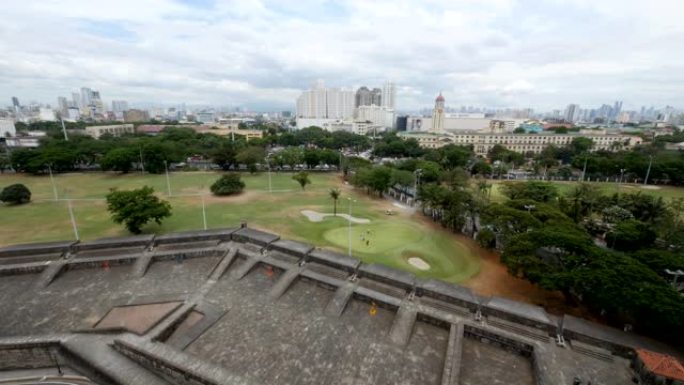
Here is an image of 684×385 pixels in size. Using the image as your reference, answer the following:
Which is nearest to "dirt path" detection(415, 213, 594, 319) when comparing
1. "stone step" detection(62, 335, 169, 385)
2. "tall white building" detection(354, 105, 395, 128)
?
"stone step" detection(62, 335, 169, 385)

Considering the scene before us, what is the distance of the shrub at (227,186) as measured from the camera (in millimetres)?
42250

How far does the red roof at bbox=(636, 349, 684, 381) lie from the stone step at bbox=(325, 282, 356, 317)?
37.7 feet

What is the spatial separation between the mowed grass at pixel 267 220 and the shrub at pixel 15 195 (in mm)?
→ 1104

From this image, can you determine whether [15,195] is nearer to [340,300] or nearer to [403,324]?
[340,300]

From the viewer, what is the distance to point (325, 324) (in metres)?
14.0

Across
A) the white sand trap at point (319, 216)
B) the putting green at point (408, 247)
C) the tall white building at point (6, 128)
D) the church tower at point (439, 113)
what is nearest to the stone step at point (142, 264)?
the putting green at point (408, 247)

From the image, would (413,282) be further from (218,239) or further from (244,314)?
(218,239)

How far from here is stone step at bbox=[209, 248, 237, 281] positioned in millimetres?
18002

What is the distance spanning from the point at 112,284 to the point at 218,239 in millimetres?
6461

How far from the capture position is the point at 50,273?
17.6m

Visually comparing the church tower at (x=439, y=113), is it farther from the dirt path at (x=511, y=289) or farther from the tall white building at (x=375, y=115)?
the dirt path at (x=511, y=289)

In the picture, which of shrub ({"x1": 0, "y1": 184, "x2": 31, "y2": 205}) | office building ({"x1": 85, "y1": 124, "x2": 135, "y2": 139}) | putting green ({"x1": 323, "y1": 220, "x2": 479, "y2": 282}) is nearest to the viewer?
putting green ({"x1": 323, "y1": 220, "x2": 479, "y2": 282})

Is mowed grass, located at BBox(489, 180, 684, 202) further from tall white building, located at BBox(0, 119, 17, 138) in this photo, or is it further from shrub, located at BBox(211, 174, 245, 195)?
tall white building, located at BBox(0, 119, 17, 138)

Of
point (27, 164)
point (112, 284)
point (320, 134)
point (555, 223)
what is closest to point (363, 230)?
point (555, 223)
